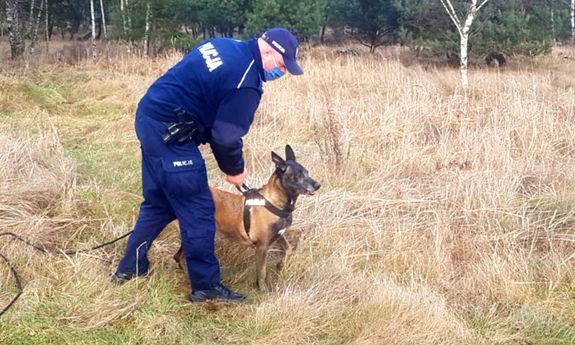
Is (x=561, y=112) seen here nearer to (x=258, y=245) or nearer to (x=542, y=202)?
(x=542, y=202)

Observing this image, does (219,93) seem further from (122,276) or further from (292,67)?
(122,276)

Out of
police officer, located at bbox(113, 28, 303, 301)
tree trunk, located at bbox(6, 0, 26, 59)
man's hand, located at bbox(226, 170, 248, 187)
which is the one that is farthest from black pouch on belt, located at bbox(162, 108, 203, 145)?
tree trunk, located at bbox(6, 0, 26, 59)

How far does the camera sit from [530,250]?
432 centimetres

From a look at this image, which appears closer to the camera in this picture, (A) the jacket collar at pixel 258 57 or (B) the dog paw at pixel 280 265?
(A) the jacket collar at pixel 258 57

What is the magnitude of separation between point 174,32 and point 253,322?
628 inches

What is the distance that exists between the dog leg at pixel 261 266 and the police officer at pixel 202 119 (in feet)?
1.10

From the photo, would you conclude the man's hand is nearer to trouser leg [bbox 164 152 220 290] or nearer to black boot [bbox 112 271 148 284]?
trouser leg [bbox 164 152 220 290]

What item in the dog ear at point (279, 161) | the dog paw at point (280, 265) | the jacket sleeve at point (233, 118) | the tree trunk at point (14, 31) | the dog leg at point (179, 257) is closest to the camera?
the jacket sleeve at point (233, 118)

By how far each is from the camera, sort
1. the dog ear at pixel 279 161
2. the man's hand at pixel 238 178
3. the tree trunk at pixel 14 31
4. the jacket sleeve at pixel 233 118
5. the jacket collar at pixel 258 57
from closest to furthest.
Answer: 1. the jacket sleeve at pixel 233 118
2. the jacket collar at pixel 258 57
3. the man's hand at pixel 238 178
4. the dog ear at pixel 279 161
5. the tree trunk at pixel 14 31

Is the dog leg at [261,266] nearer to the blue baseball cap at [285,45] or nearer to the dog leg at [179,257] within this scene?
the dog leg at [179,257]

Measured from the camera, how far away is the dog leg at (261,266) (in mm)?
3941

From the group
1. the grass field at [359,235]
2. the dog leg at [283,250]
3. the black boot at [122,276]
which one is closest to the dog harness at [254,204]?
the dog leg at [283,250]

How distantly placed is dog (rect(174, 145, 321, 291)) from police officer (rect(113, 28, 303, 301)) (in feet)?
0.89

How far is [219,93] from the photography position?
3438 millimetres
